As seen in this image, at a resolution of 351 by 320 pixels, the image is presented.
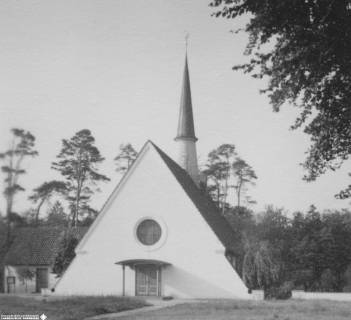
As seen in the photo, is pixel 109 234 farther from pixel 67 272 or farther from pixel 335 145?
pixel 335 145

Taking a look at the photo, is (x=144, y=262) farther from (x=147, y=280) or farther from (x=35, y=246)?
(x=35, y=246)

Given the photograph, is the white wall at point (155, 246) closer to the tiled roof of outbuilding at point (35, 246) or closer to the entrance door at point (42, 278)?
the tiled roof of outbuilding at point (35, 246)

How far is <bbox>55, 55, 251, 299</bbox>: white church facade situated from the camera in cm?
2603

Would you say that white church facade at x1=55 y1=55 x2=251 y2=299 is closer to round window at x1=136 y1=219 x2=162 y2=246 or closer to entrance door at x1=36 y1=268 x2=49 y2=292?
round window at x1=136 y1=219 x2=162 y2=246

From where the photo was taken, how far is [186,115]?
3966cm

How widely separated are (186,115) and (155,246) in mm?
15146

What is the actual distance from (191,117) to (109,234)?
1507 centimetres

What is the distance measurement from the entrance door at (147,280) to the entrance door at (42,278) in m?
11.0

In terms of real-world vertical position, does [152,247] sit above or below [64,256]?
above

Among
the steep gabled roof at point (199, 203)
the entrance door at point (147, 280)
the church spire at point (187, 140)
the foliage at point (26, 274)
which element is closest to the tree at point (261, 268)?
the steep gabled roof at point (199, 203)

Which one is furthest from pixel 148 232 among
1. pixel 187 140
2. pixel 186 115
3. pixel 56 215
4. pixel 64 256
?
pixel 56 215

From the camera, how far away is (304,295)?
25.6 meters

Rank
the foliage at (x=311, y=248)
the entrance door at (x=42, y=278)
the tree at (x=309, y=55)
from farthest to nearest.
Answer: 1. the entrance door at (x=42, y=278)
2. the foliage at (x=311, y=248)
3. the tree at (x=309, y=55)

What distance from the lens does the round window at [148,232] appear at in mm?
27562
